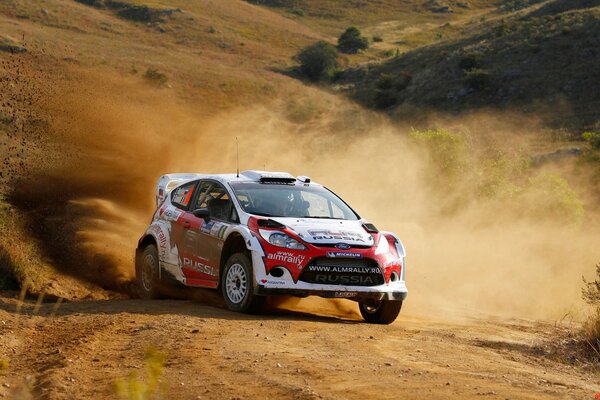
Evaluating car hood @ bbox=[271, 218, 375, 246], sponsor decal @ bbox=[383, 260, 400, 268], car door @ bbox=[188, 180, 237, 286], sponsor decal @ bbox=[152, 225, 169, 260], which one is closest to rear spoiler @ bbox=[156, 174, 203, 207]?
sponsor decal @ bbox=[152, 225, 169, 260]

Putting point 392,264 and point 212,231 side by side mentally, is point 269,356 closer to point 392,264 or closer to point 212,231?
point 392,264

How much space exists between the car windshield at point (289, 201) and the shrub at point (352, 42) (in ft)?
238

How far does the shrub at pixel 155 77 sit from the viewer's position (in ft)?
185

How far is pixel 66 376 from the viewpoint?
24.1 feet

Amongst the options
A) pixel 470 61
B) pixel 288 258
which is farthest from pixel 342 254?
pixel 470 61

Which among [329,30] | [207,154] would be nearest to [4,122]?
[207,154]

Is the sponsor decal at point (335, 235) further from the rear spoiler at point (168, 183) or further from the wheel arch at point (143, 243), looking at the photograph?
the wheel arch at point (143, 243)

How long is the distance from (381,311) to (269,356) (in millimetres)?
3488

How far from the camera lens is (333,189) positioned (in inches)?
899

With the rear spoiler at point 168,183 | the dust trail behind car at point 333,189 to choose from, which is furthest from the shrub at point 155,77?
the rear spoiler at point 168,183

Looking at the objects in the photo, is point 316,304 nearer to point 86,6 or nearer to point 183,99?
point 183,99

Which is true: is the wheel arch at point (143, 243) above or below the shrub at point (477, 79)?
below

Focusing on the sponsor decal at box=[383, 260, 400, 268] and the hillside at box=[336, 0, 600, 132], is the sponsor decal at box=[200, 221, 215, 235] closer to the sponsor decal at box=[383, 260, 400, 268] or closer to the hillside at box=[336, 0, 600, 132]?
the sponsor decal at box=[383, 260, 400, 268]

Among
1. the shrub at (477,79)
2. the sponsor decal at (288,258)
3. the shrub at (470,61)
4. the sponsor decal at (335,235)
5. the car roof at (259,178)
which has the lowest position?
the sponsor decal at (288,258)
